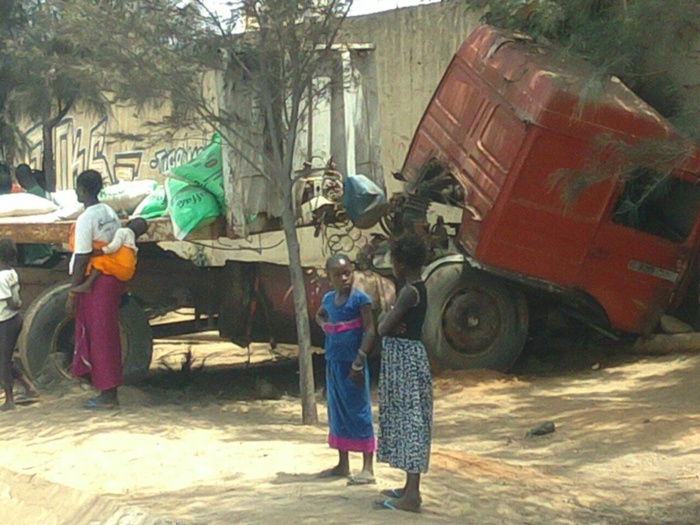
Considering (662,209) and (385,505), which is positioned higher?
(662,209)

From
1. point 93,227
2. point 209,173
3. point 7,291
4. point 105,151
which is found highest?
point 105,151

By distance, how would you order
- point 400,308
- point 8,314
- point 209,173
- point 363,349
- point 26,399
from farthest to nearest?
point 209,173, point 26,399, point 8,314, point 363,349, point 400,308

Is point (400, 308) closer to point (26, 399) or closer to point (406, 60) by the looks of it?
point (26, 399)

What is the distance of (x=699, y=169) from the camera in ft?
30.8

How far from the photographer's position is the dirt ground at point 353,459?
5801mm

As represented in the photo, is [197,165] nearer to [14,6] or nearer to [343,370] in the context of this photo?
[343,370]

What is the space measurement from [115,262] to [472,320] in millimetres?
3650

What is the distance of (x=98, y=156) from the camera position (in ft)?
68.0

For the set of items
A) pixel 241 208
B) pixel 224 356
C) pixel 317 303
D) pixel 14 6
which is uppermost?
pixel 14 6

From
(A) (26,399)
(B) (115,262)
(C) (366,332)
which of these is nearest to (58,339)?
(A) (26,399)

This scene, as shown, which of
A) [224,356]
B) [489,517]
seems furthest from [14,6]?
[489,517]

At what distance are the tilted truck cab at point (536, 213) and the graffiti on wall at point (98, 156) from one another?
26.4 feet

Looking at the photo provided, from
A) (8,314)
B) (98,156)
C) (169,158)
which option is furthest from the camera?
(98,156)

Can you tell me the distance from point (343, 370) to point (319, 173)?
3269mm
